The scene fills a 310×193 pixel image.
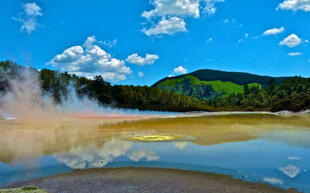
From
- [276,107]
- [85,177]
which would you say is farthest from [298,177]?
[276,107]

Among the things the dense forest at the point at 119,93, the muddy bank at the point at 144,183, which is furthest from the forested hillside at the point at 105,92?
the muddy bank at the point at 144,183

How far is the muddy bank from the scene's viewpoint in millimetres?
10695

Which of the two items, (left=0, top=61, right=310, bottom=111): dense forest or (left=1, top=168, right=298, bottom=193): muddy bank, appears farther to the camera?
(left=0, top=61, right=310, bottom=111): dense forest

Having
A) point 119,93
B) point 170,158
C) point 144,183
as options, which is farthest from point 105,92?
point 144,183

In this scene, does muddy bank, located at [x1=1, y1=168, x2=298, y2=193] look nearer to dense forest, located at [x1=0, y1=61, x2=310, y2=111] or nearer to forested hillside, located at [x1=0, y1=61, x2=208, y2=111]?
dense forest, located at [x1=0, y1=61, x2=310, y2=111]

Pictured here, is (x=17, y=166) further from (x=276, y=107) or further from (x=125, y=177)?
(x=276, y=107)

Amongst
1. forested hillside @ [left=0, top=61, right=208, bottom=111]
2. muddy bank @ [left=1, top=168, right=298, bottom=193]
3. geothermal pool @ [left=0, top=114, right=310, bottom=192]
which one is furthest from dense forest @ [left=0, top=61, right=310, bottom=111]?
muddy bank @ [left=1, top=168, right=298, bottom=193]

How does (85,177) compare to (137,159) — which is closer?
(85,177)

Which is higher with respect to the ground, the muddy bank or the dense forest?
the dense forest

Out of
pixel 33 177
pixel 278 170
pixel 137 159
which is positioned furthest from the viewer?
pixel 137 159

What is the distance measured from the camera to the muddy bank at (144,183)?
1070cm

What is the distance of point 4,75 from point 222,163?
3114 inches

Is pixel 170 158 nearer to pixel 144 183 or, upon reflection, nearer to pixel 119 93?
pixel 144 183

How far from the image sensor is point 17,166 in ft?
49.9
